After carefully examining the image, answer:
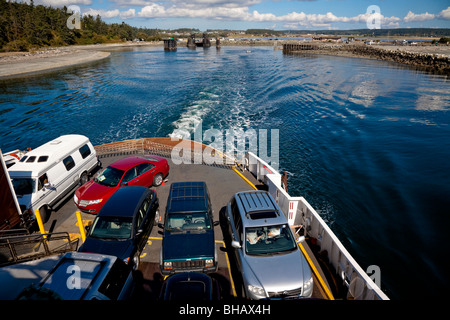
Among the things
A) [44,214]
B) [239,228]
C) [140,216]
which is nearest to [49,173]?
[44,214]

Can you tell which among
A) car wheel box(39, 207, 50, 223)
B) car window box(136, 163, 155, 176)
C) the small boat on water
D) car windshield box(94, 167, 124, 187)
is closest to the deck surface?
the small boat on water

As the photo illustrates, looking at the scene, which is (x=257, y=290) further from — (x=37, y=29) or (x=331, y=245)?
(x=37, y=29)

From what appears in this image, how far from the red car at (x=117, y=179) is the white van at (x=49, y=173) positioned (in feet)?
3.50

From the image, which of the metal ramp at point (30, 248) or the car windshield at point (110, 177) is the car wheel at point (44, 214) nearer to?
the metal ramp at point (30, 248)

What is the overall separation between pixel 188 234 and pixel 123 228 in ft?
6.87

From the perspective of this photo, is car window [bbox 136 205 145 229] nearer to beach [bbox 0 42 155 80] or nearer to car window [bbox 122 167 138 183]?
car window [bbox 122 167 138 183]

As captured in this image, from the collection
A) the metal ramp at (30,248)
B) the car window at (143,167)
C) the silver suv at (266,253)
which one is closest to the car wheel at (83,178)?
the car window at (143,167)

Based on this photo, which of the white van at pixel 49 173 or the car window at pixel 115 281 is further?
A: the white van at pixel 49 173

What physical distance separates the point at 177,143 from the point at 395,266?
1424 centimetres

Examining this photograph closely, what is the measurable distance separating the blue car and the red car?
1.78m

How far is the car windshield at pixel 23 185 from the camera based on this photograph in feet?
33.1

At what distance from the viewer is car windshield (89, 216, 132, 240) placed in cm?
775
